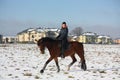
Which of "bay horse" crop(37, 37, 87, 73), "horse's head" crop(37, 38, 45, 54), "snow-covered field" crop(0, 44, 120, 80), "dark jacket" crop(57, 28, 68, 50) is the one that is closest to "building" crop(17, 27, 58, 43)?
"snow-covered field" crop(0, 44, 120, 80)

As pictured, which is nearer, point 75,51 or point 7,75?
point 7,75

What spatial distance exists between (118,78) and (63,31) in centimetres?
382

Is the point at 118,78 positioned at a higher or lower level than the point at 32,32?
higher

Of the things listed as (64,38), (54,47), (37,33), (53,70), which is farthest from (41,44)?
(37,33)

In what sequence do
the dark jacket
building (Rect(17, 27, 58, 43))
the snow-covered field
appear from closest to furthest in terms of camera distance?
the snow-covered field < the dark jacket < building (Rect(17, 27, 58, 43))

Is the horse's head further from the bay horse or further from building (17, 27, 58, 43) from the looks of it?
building (17, 27, 58, 43)

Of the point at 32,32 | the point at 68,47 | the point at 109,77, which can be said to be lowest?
the point at 32,32

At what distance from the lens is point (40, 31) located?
190250mm

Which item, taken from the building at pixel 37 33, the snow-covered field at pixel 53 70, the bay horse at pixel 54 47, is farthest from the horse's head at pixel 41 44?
the building at pixel 37 33

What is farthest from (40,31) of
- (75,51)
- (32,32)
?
(75,51)

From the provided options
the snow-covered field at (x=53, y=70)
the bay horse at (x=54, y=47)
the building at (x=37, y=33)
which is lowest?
the building at (x=37, y=33)

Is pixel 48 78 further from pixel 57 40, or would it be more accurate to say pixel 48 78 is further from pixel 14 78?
pixel 57 40

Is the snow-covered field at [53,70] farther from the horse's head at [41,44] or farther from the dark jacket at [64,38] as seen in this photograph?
the dark jacket at [64,38]

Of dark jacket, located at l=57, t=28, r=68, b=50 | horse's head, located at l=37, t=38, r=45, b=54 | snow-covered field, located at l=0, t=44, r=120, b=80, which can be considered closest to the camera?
snow-covered field, located at l=0, t=44, r=120, b=80
